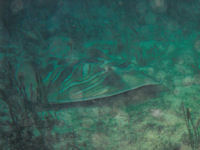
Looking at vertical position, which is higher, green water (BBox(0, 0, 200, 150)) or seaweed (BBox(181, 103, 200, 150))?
green water (BBox(0, 0, 200, 150))

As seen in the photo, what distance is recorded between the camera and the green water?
1.87 metres

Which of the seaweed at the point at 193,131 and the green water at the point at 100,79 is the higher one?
the green water at the point at 100,79

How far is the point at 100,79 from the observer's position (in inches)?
108

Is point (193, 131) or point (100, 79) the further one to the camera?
point (100, 79)

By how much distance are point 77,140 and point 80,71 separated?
1526 millimetres

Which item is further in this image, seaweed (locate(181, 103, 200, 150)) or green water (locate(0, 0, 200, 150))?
green water (locate(0, 0, 200, 150))

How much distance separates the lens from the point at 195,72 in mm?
3061

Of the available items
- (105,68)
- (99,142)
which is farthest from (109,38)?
(99,142)

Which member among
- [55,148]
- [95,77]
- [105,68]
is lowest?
[55,148]

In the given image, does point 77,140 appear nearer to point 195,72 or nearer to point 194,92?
point 194,92

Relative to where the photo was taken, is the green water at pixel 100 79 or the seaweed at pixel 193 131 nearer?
the seaweed at pixel 193 131

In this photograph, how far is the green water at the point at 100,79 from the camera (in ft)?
6.13

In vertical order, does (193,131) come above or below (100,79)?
below

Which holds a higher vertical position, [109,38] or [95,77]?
[109,38]
